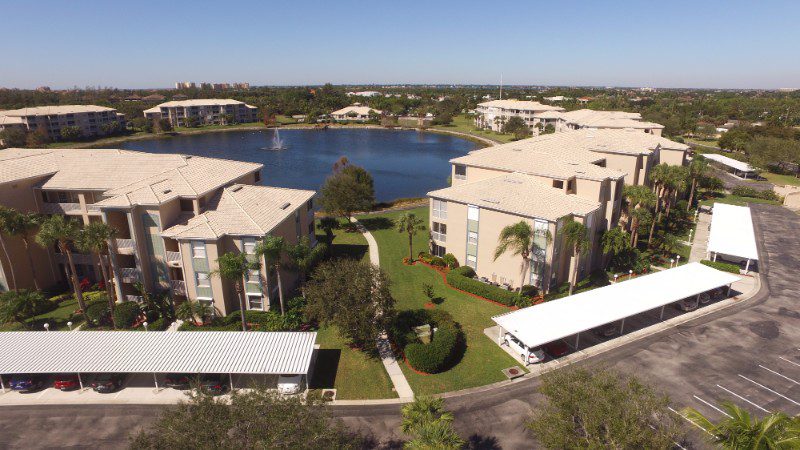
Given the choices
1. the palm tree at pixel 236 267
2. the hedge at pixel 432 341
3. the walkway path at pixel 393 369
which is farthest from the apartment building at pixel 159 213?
the hedge at pixel 432 341

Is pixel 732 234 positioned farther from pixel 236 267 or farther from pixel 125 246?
pixel 125 246

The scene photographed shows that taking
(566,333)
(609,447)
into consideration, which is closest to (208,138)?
(566,333)

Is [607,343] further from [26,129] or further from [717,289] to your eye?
[26,129]

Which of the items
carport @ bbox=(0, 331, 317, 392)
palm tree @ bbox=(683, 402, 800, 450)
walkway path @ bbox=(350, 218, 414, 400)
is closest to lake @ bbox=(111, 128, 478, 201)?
walkway path @ bbox=(350, 218, 414, 400)

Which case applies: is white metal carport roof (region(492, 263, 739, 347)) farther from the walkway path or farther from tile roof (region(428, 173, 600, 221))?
the walkway path

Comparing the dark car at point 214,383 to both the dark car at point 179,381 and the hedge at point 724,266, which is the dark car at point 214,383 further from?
the hedge at point 724,266
